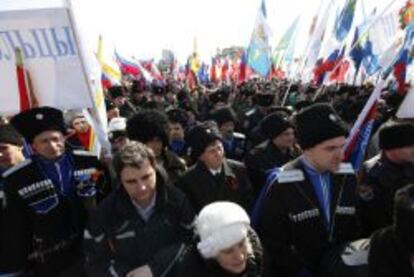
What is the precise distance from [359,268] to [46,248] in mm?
2030

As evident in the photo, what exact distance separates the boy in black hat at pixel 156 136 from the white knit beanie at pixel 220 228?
184cm

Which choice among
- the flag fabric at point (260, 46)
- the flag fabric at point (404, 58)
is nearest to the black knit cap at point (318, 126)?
the flag fabric at point (404, 58)

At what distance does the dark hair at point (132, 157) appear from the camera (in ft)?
11.3

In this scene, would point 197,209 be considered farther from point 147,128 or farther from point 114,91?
point 114,91

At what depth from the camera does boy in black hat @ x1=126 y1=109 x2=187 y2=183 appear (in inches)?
196

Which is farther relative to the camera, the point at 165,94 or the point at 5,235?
the point at 165,94

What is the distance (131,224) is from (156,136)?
1.62 meters

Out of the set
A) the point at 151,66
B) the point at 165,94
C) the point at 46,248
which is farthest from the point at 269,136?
the point at 151,66

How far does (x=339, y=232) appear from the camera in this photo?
3711 mm

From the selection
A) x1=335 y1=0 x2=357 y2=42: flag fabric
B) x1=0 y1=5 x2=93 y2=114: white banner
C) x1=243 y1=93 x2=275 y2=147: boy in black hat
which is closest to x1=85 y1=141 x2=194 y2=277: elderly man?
x1=0 y1=5 x2=93 y2=114: white banner

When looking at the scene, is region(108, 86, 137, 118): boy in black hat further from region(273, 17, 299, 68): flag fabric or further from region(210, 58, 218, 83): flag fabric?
region(210, 58, 218, 83): flag fabric

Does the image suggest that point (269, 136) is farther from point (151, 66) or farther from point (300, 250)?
point (151, 66)

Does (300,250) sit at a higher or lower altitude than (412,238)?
lower

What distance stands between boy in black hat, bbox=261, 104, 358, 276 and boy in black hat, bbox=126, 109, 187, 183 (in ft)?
4.81
